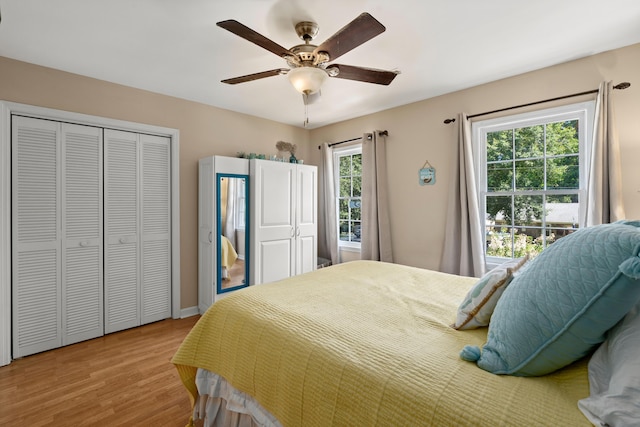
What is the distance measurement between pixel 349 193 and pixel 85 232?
10.4 feet

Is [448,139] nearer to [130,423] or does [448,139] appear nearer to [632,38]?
[632,38]

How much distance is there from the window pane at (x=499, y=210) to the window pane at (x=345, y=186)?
189 centimetres

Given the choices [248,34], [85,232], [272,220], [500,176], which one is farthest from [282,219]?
[500,176]

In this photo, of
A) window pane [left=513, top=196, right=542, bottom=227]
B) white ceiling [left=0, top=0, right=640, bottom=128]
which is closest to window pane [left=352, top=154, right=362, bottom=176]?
white ceiling [left=0, top=0, right=640, bottom=128]

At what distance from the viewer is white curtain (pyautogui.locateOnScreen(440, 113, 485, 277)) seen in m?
2.96

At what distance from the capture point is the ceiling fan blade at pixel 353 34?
1516 mm

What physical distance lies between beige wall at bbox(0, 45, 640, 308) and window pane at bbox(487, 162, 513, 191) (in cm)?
42

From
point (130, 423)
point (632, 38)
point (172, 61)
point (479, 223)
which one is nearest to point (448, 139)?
point (479, 223)

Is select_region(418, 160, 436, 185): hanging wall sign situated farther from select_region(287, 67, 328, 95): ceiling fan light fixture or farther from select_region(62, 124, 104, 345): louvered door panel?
select_region(62, 124, 104, 345): louvered door panel

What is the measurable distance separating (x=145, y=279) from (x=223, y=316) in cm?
217

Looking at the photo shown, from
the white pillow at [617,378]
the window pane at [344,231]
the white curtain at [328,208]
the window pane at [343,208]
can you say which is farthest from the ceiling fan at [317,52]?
the window pane at [344,231]

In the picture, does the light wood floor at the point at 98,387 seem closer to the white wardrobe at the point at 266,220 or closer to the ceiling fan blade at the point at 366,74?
the white wardrobe at the point at 266,220

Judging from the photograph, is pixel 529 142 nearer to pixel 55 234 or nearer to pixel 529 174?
pixel 529 174

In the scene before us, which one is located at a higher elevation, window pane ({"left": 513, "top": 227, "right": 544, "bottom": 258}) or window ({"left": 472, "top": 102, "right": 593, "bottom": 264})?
window ({"left": 472, "top": 102, "right": 593, "bottom": 264})
